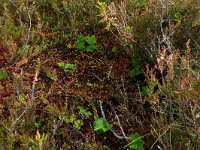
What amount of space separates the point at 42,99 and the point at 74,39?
95cm

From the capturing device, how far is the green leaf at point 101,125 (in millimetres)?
2496

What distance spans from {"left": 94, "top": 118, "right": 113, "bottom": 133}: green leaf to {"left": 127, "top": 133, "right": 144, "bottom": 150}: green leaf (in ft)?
0.70

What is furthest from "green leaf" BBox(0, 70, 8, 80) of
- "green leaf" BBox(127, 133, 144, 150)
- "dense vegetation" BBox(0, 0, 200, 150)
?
"green leaf" BBox(127, 133, 144, 150)

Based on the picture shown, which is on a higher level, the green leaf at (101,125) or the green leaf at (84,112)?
the green leaf at (84,112)

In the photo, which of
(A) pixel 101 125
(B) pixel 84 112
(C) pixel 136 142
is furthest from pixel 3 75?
(C) pixel 136 142

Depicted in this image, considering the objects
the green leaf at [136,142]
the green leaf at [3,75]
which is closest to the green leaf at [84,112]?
the green leaf at [136,142]

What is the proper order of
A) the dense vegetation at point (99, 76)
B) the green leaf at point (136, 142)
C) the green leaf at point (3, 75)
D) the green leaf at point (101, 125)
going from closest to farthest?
the dense vegetation at point (99, 76) → the green leaf at point (136, 142) → the green leaf at point (101, 125) → the green leaf at point (3, 75)

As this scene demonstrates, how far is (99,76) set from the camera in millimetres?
3018

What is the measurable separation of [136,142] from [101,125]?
312mm

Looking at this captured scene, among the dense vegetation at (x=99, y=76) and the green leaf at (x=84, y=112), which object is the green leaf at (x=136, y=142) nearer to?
the dense vegetation at (x=99, y=76)

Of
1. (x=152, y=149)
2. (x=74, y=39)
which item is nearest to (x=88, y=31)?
(x=74, y=39)

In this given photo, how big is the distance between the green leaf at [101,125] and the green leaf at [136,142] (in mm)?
214

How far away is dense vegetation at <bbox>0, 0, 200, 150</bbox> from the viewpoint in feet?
7.28

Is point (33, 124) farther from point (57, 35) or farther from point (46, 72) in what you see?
point (57, 35)
